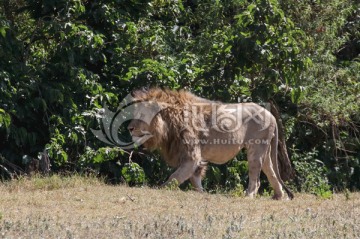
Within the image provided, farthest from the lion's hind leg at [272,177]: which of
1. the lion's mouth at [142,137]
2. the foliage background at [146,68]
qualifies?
the lion's mouth at [142,137]

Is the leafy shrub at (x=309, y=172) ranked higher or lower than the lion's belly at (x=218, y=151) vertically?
lower

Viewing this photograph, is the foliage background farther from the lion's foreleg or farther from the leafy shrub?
the lion's foreleg

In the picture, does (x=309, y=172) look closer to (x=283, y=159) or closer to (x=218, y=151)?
(x=283, y=159)

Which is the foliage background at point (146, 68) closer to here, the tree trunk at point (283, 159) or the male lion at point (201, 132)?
the tree trunk at point (283, 159)

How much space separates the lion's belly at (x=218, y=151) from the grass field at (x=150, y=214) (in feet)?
4.35

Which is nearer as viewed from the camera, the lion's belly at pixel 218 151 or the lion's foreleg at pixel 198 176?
the lion's belly at pixel 218 151

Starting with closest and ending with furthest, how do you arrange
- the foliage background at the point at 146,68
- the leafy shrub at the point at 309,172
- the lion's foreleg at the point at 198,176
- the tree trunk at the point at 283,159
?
the foliage background at the point at 146,68, the lion's foreleg at the point at 198,176, the tree trunk at the point at 283,159, the leafy shrub at the point at 309,172

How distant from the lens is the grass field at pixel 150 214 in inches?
291

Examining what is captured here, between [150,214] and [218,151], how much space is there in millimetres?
3435

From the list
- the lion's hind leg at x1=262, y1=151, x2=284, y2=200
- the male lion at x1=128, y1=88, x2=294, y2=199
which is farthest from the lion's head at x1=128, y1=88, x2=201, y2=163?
the lion's hind leg at x1=262, y1=151, x2=284, y2=200

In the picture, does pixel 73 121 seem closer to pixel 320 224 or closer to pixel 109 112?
pixel 109 112

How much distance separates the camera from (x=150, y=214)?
8.62 metres

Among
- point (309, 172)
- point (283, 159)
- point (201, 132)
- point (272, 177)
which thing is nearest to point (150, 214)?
point (201, 132)

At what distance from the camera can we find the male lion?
1141 centimetres
